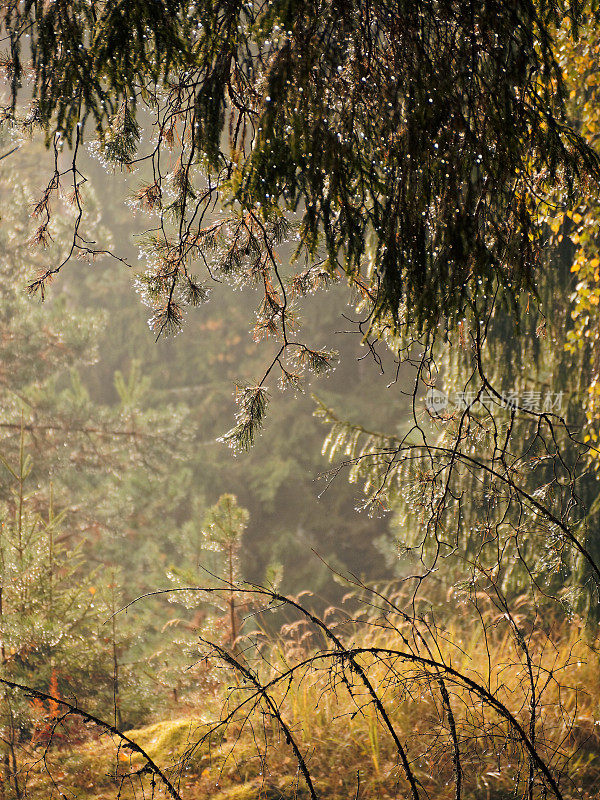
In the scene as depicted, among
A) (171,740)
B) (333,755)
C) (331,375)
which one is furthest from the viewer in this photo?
(331,375)

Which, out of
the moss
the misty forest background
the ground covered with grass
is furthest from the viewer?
the moss

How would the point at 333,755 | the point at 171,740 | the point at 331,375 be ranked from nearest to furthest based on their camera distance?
the point at 333,755, the point at 171,740, the point at 331,375

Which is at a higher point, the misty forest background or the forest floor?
the misty forest background

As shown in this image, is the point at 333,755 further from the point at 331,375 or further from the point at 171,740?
the point at 331,375

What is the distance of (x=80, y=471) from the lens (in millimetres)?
7859

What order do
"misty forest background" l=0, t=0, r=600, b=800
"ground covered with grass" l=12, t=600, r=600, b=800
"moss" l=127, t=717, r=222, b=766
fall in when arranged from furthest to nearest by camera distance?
"moss" l=127, t=717, r=222, b=766, "ground covered with grass" l=12, t=600, r=600, b=800, "misty forest background" l=0, t=0, r=600, b=800

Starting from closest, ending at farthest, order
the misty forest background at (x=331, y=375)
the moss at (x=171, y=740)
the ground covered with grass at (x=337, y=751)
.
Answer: the misty forest background at (x=331, y=375)
the ground covered with grass at (x=337, y=751)
the moss at (x=171, y=740)

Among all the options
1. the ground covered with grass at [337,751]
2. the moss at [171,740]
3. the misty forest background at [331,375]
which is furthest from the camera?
the moss at [171,740]

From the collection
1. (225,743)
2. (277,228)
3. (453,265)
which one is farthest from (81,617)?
(453,265)

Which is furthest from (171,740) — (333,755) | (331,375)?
(331,375)

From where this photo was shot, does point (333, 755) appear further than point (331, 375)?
No

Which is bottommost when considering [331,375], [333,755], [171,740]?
[333,755]

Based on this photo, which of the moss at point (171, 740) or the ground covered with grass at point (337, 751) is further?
the moss at point (171, 740)

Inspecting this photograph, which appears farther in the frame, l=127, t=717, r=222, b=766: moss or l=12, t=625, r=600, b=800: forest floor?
l=127, t=717, r=222, b=766: moss
